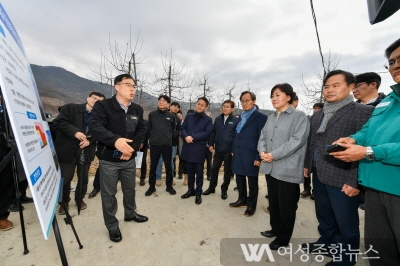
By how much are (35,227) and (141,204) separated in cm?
153

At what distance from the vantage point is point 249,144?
3.24m

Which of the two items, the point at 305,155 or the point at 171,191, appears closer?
the point at 305,155

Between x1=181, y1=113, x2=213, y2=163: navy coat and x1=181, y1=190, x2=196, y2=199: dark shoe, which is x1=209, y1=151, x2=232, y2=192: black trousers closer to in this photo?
x1=181, y1=113, x2=213, y2=163: navy coat

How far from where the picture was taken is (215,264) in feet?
6.86

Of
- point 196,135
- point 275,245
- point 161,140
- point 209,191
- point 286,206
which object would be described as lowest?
point 209,191

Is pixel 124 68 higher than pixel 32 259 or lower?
higher

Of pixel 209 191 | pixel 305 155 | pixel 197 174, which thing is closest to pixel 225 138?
pixel 197 174

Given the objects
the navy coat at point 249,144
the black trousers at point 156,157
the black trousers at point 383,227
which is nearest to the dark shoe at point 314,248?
the black trousers at point 383,227

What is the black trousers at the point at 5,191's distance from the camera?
265cm

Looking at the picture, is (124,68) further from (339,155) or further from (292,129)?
(339,155)

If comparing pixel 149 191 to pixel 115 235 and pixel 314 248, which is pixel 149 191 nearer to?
pixel 115 235

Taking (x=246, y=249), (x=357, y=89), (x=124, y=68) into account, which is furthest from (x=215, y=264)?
(x=124, y=68)

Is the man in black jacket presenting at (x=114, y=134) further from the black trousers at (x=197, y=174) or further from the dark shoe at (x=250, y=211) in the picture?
the dark shoe at (x=250, y=211)

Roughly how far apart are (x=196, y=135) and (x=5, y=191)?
3058mm
